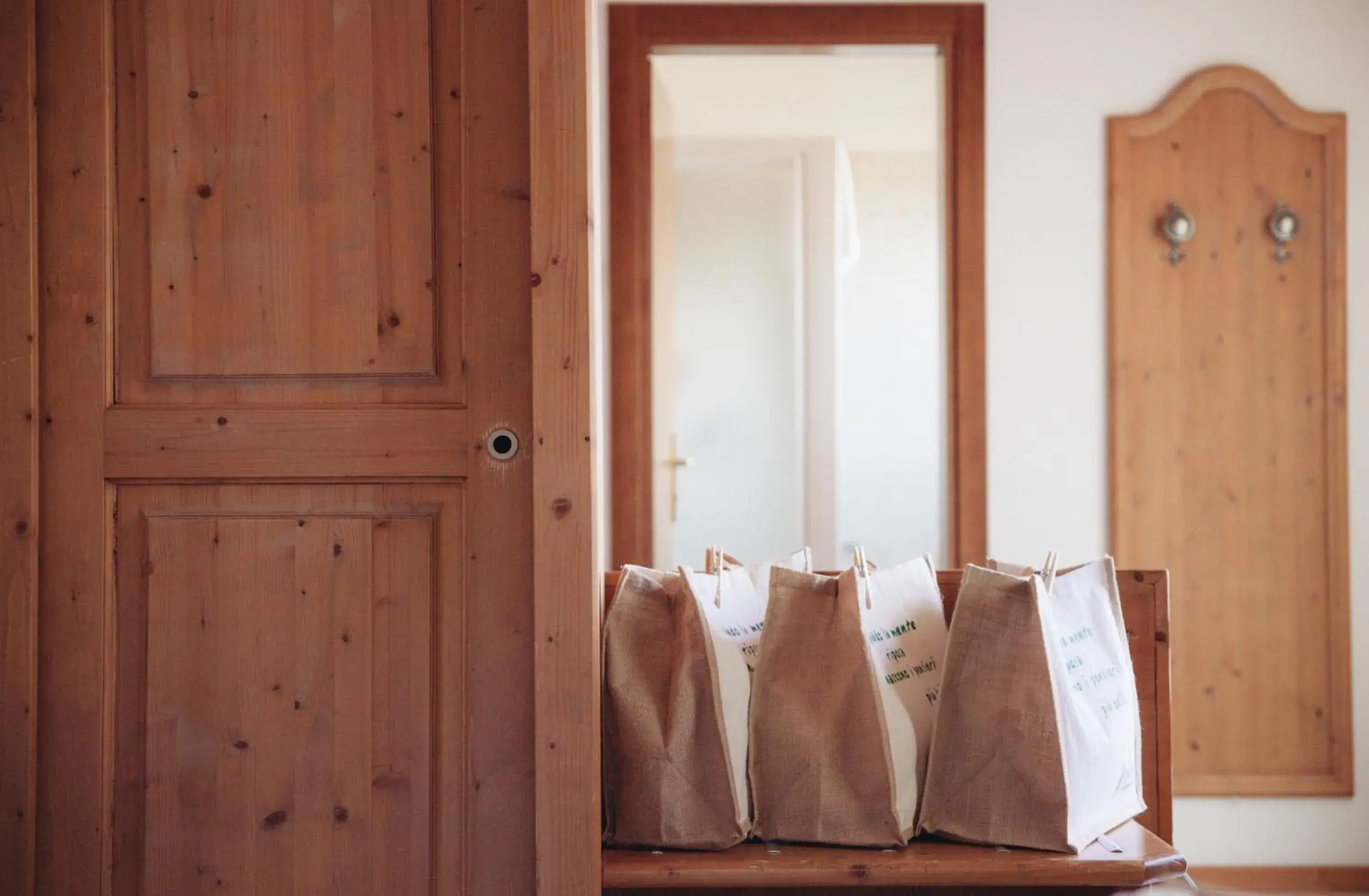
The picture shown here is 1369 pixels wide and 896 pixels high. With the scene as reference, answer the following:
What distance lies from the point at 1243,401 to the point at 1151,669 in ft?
5.28

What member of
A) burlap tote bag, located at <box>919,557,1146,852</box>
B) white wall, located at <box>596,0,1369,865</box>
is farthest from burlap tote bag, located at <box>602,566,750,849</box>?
white wall, located at <box>596,0,1369,865</box>

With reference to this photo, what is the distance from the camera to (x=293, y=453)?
4.08 feet

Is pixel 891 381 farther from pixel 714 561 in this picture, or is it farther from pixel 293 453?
pixel 293 453

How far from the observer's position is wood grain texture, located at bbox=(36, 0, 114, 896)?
124cm

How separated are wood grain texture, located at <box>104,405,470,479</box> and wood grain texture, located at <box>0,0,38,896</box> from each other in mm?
109

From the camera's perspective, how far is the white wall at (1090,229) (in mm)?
2746

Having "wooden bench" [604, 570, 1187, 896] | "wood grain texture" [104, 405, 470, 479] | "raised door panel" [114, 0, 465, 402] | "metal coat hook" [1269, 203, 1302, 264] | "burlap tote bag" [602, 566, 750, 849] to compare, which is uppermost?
"metal coat hook" [1269, 203, 1302, 264]

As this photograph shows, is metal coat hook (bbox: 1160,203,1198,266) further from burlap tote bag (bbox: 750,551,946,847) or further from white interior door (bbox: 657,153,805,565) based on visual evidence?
burlap tote bag (bbox: 750,551,946,847)

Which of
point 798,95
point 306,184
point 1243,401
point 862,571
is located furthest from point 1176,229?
point 306,184

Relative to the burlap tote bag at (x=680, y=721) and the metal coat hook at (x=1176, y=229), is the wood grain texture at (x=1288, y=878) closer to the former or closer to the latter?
the metal coat hook at (x=1176, y=229)

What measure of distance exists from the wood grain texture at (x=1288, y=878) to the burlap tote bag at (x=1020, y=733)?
5.95ft

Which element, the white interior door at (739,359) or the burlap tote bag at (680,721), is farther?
the white interior door at (739,359)

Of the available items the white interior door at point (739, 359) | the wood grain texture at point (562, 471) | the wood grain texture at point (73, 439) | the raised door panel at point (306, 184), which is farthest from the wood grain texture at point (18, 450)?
the white interior door at point (739, 359)

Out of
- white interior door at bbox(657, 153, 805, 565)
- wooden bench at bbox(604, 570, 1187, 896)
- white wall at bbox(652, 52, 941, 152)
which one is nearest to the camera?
wooden bench at bbox(604, 570, 1187, 896)
